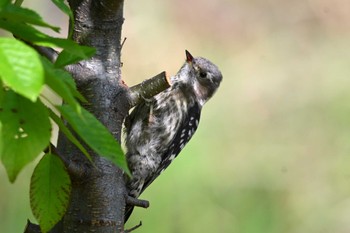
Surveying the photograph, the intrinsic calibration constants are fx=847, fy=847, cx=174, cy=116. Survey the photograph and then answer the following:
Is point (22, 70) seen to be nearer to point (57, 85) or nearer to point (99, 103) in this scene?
point (57, 85)

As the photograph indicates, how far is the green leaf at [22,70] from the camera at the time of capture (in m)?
0.84

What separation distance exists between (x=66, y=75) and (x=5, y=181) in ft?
9.12

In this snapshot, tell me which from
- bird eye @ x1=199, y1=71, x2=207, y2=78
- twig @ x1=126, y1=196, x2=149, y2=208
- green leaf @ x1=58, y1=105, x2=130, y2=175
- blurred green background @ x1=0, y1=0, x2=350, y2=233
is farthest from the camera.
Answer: blurred green background @ x1=0, y1=0, x2=350, y2=233

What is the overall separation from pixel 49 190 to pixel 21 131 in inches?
10.1

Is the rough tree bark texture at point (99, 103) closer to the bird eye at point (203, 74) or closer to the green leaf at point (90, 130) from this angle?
the green leaf at point (90, 130)

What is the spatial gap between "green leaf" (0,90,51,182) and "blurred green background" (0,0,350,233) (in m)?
2.58

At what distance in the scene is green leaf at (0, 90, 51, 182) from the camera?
3.16 feet

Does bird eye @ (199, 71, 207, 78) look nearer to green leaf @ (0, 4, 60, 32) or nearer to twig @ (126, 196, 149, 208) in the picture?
twig @ (126, 196, 149, 208)

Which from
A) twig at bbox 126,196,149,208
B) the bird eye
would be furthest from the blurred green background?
twig at bbox 126,196,149,208

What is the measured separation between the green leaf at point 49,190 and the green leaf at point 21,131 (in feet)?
0.62

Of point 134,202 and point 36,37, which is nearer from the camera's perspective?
point 36,37

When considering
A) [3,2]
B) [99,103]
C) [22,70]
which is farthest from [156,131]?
[22,70]

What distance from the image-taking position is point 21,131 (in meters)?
0.96

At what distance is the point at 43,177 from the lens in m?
1.17
